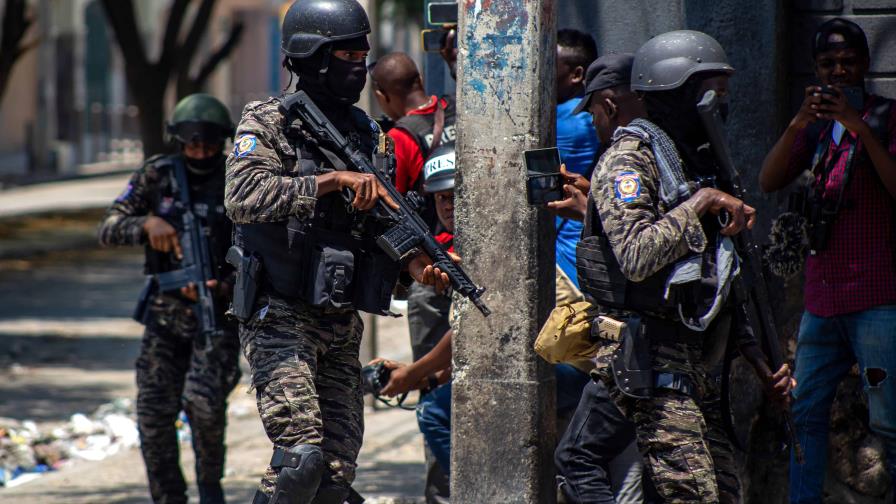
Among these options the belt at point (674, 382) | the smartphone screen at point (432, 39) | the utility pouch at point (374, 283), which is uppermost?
the smartphone screen at point (432, 39)

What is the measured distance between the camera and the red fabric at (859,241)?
189 inches

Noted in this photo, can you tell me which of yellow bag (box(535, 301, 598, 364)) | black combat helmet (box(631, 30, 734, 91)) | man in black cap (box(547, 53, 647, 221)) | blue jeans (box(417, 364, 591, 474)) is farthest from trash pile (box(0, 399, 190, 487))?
black combat helmet (box(631, 30, 734, 91))

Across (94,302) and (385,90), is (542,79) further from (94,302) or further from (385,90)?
(94,302)

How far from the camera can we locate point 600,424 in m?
4.23

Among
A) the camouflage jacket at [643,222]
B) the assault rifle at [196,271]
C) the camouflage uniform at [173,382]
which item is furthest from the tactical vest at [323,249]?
the camouflage uniform at [173,382]

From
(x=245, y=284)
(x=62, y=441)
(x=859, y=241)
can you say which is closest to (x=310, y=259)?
(x=245, y=284)

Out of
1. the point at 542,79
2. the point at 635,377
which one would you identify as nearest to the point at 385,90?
the point at 542,79

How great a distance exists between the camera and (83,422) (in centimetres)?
801

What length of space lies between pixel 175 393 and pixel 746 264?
274 centimetres

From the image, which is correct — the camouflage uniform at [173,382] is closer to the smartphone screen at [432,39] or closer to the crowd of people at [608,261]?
the crowd of people at [608,261]

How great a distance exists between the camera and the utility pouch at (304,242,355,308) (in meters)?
4.48

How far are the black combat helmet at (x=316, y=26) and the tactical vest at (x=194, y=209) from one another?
1493mm

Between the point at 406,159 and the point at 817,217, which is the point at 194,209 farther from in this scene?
the point at 817,217

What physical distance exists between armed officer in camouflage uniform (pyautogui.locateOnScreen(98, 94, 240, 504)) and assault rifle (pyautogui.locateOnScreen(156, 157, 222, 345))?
0.07 feet
